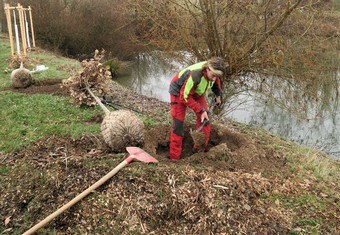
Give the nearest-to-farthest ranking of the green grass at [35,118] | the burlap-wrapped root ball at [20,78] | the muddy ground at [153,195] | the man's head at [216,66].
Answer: the muddy ground at [153,195], the man's head at [216,66], the green grass at [35,118], the burlap-wrapped root ball at [20,78]

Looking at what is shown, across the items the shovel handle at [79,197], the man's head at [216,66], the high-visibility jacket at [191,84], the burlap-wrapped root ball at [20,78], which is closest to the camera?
the shovel handle at [79,197]

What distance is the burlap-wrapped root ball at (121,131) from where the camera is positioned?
4.75 metres

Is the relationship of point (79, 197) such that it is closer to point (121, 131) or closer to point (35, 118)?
point (121, 131)

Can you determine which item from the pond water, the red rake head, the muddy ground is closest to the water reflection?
the pond water

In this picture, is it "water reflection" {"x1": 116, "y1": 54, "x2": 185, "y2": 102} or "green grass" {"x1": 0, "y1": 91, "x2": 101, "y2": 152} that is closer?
"green grass" {"x1": 0, "y1": 91, "x2": 101, "y2": 152}

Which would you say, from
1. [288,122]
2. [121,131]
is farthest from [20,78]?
[288,122]

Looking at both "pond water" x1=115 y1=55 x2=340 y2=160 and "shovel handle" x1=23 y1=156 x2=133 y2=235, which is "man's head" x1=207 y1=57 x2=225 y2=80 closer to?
"shovel handle" x1=23 y1=156 x2=133 y2=235

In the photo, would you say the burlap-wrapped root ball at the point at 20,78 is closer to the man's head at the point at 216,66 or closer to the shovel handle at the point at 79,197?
the shovel handle at the point at 79,197

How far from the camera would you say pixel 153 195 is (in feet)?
13.0

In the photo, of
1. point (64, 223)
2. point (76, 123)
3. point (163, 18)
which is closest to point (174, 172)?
point (64, 223)

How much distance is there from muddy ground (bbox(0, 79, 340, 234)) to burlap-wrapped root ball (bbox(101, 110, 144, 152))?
21 centimetres

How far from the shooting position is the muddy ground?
373 centimetres

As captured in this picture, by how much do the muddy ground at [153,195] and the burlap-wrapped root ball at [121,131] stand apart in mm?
A: 207

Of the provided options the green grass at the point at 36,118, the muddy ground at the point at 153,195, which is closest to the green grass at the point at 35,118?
the green grass at the point at 36,118
